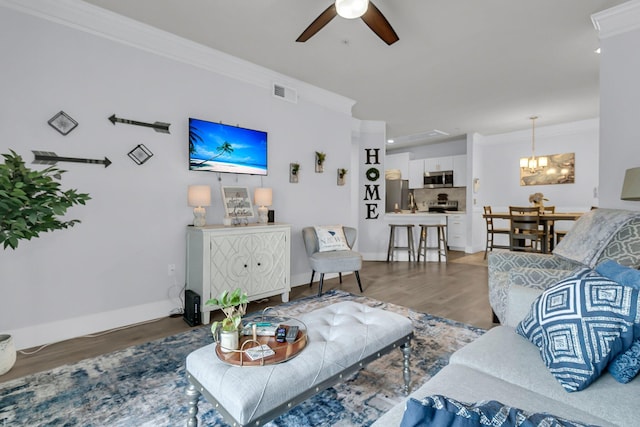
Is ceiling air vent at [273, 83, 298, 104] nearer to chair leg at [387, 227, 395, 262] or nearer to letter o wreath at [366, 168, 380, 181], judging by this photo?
letter o wreath at [366, 168, 380, 181]

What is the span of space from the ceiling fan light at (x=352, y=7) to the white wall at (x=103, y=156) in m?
1.72

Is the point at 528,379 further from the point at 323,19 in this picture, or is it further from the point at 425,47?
the point at 425,47

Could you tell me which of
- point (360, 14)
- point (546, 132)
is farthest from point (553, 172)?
point (360, 14)

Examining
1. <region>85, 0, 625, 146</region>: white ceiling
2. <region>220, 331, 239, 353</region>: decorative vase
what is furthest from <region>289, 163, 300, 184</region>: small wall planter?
<region>220, 331, 239, 353</region>: decorative vase

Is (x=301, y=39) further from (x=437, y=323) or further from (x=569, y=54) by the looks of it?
(x=569, y=54)

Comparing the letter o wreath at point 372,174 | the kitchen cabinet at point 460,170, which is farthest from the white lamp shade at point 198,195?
the kitchen cabinet at point 460,170

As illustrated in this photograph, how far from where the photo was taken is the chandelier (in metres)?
5.96

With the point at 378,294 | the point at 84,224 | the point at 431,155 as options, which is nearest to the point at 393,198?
the point at 431,155

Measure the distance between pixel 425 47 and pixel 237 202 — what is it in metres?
2.59

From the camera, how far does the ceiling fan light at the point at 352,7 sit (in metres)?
2.08

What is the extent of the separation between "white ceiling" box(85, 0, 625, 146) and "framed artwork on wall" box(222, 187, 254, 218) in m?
1.49

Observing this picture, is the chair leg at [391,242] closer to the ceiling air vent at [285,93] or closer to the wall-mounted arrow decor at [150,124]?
the ceiling air vent at [285,93]

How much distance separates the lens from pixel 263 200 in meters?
3.50

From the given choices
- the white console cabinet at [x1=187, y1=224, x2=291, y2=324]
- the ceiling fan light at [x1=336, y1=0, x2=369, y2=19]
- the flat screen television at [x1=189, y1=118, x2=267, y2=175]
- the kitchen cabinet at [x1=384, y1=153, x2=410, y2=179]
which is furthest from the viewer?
the kitchen cabinet at [x1=384, y1=153, x2=410, y2=179]
